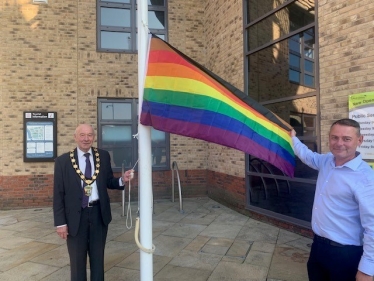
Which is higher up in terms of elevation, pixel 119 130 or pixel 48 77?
pixel 48 77

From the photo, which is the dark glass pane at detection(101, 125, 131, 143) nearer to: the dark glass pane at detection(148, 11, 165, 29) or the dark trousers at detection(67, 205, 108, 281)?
the dark glass pane at detection(148, 11, 165, 29)

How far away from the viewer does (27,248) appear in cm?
494

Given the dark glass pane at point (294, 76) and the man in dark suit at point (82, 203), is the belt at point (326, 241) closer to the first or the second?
the man in dark suit at point (82, 203)

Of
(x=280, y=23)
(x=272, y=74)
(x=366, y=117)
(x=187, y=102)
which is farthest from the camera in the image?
(x=272, y=74)

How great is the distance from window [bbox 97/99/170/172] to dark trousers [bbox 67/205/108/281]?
525 cm

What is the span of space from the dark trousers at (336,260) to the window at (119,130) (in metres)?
6.52

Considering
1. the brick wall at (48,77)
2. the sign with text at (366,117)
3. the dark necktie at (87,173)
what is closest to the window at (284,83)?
the sign with text at (366,117)

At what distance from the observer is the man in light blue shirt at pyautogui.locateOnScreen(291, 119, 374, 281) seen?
78.6 inches

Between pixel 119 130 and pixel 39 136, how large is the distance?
79.4 inches

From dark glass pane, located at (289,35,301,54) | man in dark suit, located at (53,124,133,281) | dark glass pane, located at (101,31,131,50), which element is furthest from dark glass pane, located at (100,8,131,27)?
man in dark suit, located at (53,124,133,281)

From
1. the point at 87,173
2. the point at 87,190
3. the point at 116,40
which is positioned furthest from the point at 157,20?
the point at 87,190

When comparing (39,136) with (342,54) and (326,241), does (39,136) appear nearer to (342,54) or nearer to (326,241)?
(342,54)

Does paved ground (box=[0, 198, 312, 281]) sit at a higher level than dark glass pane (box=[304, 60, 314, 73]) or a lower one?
lower

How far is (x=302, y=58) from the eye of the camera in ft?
18.2
